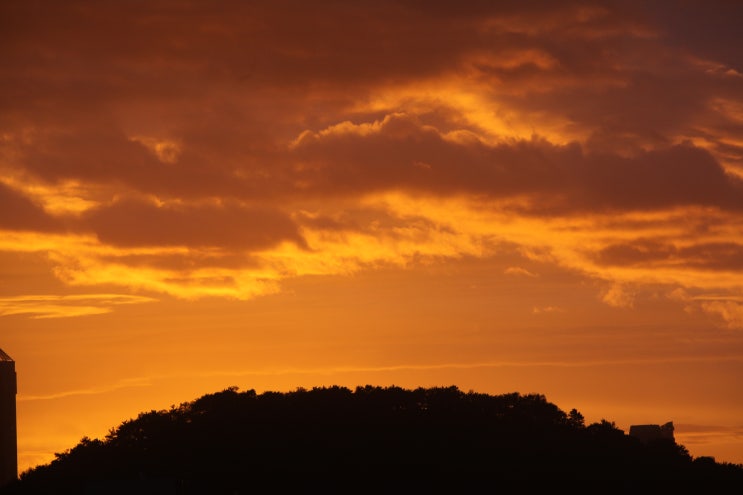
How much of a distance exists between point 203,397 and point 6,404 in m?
20.9

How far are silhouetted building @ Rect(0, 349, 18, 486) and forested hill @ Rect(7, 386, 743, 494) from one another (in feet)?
46.7

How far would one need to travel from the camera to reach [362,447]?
96.3 m

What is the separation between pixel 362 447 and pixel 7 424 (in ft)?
116

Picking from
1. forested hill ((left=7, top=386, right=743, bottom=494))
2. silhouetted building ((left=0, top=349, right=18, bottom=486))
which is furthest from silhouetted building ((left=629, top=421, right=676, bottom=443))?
silhouetted building ((left=0, top=349, right=18, bottom=486))

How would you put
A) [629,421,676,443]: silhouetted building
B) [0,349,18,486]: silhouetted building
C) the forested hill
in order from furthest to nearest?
[629,421,676,443]: silhouetted building
[0,349,18,486]: silhouetted building
the forested hill

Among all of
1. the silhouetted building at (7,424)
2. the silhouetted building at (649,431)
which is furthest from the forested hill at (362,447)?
the silhouetted building at (649,431)

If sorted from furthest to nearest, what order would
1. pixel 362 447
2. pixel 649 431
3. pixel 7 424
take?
pixel 649 431
pixel 7 424
pixel 362 447

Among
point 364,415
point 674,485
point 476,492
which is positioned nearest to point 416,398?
point 364,415

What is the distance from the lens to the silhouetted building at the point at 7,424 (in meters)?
112

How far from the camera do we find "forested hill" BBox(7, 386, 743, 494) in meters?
93.6

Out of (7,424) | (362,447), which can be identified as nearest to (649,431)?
(362,447)

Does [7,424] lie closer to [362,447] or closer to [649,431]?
[362,447]

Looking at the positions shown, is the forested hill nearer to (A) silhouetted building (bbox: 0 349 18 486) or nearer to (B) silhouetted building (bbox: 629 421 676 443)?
(A) silhouetted building (bbox: 0 349 18 486)

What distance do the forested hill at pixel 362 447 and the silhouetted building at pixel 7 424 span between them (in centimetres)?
1424
